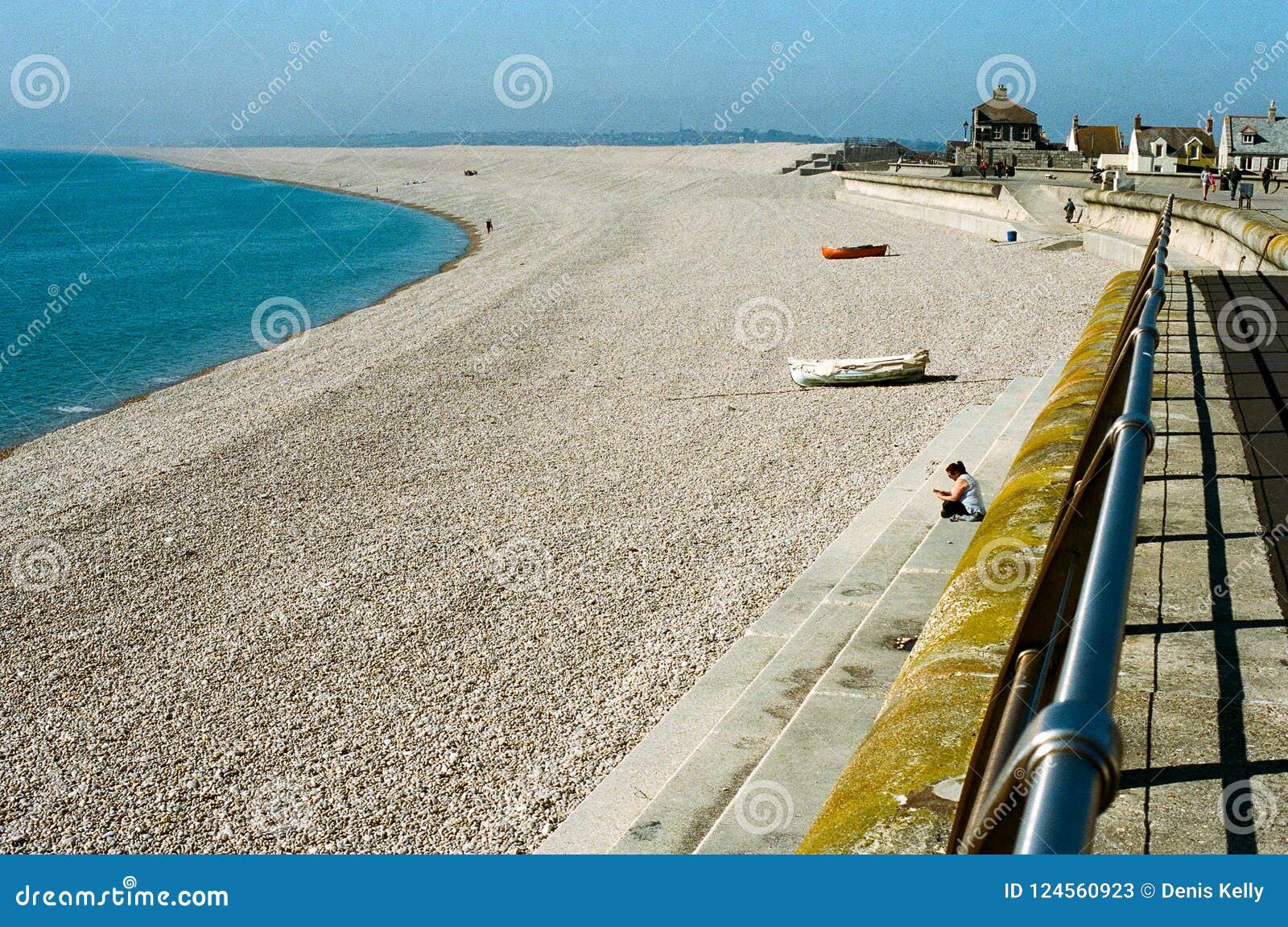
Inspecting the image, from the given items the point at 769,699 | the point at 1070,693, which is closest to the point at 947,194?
the point at 769,699

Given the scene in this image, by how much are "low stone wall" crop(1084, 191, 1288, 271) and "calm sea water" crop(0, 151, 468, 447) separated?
21.7 metres

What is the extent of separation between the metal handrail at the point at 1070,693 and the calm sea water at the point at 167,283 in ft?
77.8

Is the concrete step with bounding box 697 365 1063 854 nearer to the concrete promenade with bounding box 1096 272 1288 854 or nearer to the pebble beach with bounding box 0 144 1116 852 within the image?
the pebble beach with bounding box 0 144 1116 852

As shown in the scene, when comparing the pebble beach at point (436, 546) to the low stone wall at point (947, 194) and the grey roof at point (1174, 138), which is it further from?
the grey roof at point (1174, 138)

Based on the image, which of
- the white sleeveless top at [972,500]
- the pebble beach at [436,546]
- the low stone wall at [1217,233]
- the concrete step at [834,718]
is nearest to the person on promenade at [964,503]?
the white sleeveless top at [972,500]

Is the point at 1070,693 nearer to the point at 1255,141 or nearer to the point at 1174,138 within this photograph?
the point at 1255,141

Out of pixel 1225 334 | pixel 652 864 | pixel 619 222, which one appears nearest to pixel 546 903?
pixel 652 864

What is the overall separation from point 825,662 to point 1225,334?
3951 mm

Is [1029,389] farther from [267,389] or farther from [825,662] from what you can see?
[267,389]

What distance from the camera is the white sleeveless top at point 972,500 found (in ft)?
31.0

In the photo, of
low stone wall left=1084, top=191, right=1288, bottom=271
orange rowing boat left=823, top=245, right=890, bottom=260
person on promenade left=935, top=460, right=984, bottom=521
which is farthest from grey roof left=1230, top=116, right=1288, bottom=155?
person on promenade left=935, top=460, right=984, bottom=521

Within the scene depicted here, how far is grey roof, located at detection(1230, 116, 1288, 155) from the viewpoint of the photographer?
52.3m

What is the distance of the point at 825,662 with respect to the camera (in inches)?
305

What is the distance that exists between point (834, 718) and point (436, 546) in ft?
21.3
